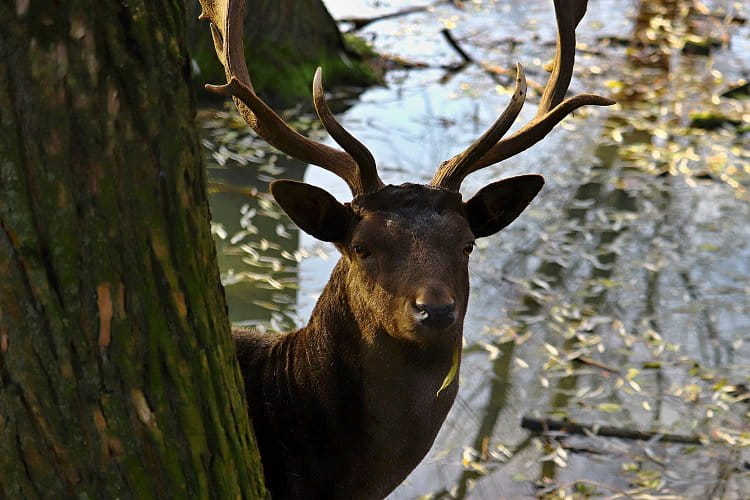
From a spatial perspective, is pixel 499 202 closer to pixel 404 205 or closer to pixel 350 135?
pixel 404 205

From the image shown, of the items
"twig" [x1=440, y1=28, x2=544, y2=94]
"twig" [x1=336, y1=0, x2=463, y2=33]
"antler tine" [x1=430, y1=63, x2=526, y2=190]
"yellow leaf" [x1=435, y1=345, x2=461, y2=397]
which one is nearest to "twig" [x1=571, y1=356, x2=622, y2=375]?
"antler tine" [x1=430, y1=63, x2=526, y2=190]

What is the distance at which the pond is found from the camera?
5223 mm

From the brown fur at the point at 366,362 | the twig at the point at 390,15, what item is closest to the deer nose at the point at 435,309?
the brown fur at the point at 366,362

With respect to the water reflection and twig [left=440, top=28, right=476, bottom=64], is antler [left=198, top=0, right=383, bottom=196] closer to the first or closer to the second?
the water reflection

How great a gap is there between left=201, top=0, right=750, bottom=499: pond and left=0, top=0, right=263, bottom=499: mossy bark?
8.90 ft

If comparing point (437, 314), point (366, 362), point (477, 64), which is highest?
point (437, 314)

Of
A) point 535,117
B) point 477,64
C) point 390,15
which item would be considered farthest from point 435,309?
point 390,15

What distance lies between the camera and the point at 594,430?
5359 millimetres

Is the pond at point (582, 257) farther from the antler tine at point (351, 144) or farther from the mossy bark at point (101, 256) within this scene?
the mossy bark at point (101, 256)

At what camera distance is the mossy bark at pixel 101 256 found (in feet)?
6.94

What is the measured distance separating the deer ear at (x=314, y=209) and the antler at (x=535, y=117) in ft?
1.26

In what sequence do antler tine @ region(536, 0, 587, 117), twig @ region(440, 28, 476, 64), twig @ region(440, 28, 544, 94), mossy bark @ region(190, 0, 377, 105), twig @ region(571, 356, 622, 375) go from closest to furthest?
antler tine @ region(536, 0, 587, 117) < twig @ region(571, 356, 622, 375) < mossy bark @ region(190, 0, 377, 105) < twig @ region(440, 28, 544, 94) < twig @ region(440, 28, 476, 64)

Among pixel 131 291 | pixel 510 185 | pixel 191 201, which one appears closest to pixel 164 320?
pixel 131 291

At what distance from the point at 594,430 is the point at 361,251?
102 inches
